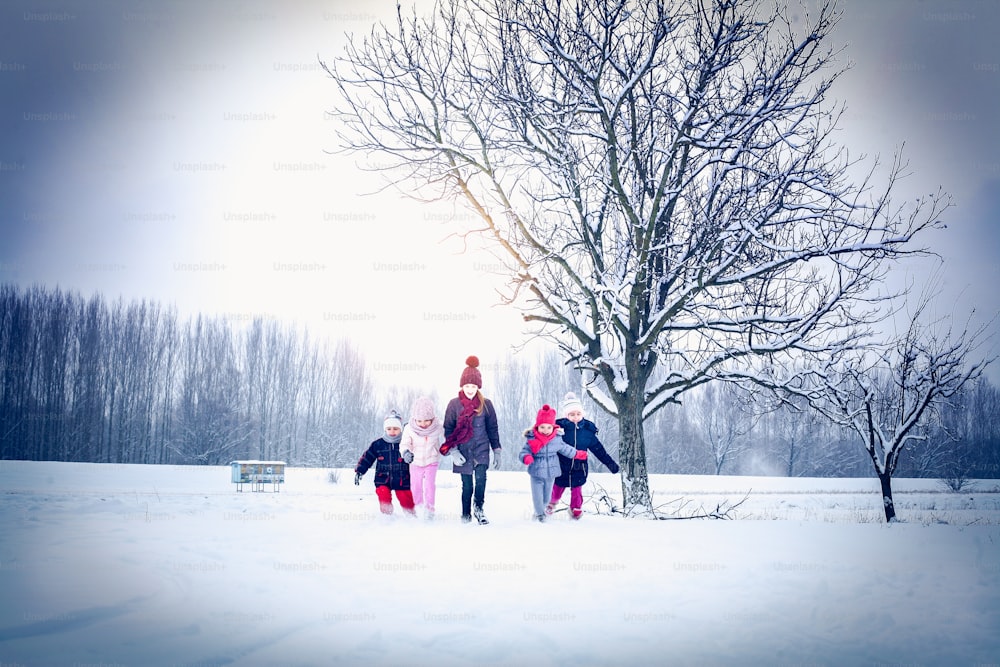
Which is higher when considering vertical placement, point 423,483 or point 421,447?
point 421,447

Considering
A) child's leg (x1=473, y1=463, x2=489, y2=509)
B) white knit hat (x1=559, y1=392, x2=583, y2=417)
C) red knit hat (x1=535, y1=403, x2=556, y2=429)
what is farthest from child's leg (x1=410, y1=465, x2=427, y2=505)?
white knit hat (x1=559, y1=392, x2=583, y2=417)

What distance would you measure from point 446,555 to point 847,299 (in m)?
7.54

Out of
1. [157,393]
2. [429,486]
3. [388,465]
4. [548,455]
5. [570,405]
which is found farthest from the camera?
[157,393]

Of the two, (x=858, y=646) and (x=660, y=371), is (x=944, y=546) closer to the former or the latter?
(x=858, y=646)

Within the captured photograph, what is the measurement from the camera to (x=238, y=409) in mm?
41469

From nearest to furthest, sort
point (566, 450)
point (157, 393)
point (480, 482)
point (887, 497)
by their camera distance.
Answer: point (480, 482), point (566, 450), point (887, 497), point (157, 393)

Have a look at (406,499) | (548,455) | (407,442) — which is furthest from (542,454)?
(406,499)

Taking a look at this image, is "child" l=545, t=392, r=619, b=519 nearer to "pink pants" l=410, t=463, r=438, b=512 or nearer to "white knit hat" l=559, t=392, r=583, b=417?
"white knit hat" l=559, t=392, r=583, b=417

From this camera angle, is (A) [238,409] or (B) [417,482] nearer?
(B) [417,482]

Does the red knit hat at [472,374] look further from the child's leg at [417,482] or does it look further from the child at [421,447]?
the child's leg at [417,482]

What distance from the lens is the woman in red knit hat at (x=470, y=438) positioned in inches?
299

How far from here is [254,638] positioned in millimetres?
3266

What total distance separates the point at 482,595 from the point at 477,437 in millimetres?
3605

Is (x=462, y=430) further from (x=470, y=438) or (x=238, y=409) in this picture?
(x=238, y=409)
